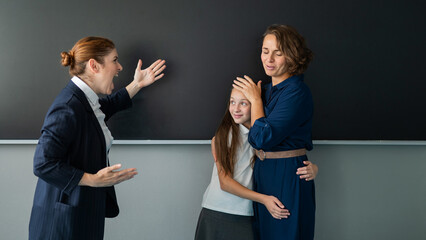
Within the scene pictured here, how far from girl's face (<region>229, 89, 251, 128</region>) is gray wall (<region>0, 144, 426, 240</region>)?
43cm

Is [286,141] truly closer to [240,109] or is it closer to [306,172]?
[306,172]

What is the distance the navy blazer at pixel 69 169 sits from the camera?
53.2 inches

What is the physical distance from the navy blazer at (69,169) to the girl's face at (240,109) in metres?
0.65

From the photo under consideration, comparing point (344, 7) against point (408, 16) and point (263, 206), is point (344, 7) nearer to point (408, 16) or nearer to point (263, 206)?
point (408, 16)

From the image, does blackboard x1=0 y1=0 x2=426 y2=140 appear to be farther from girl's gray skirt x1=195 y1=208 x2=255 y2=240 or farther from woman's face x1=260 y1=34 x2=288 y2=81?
girl's gray skirt x1=195 y1=208 x2=255 y2=240

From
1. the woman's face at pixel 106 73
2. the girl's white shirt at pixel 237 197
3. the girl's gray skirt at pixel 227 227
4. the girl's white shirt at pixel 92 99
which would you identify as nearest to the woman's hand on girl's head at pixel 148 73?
the woman's face at pixel 106 73

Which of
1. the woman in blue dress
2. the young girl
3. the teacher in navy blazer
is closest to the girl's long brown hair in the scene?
the young girl

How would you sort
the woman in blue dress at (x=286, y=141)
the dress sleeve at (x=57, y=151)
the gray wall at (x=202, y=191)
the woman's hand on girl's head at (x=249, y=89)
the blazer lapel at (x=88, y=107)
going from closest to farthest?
the dress sleeve at (x=57, y=151) → the blazer lapel at (x=88, y=107) → the woman in blue dress at (x=286, y=141) → the woman's hand on girl's head at (x=249, y=89) → the gray wall at (x=202, y=191)

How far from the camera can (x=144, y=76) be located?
1.96m

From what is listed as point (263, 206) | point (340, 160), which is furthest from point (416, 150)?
point (263, 206)

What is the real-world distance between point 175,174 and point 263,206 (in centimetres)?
65

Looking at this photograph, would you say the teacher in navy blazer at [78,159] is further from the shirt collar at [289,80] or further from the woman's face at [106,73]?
the shirt collar at [289,80]

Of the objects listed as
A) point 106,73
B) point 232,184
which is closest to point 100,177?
point 106,73

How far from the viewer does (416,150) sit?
2.19 m
